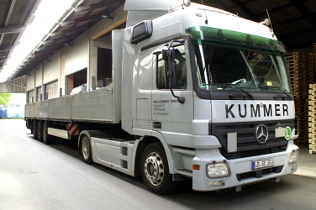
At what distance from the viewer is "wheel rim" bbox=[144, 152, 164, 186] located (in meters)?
4.80

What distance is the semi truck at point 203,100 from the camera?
159 inches

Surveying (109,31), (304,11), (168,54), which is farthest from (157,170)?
(109,31)

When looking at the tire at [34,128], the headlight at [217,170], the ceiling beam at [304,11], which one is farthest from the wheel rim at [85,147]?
the ceiling beam at [304,11]

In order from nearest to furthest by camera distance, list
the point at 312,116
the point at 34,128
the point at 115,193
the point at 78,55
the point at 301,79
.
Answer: the point at 115,193 → the point at 312,116 → the point at 301,79 → the point at 34,128 → the point at 78,55

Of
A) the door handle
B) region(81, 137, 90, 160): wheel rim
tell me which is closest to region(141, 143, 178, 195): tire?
the door handle

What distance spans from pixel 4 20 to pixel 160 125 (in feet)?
46.1

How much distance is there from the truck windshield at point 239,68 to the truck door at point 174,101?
0.26m

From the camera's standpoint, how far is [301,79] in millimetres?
10656

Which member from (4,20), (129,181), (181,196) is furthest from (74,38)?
(181,196)

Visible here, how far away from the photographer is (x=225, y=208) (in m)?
4.27

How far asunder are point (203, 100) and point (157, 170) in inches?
63.5

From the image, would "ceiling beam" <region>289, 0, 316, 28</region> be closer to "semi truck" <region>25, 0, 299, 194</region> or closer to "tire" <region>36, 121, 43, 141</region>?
"semi truck" <region>25, 0, 299, 194</region>

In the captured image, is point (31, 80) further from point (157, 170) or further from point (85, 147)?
point (157, 170)

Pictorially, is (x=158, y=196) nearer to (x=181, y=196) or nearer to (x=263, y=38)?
(x=181, y=196)
